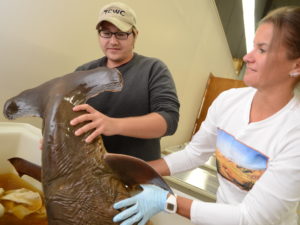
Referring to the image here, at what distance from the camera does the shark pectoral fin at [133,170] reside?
85 cm

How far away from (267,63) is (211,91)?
161 inches

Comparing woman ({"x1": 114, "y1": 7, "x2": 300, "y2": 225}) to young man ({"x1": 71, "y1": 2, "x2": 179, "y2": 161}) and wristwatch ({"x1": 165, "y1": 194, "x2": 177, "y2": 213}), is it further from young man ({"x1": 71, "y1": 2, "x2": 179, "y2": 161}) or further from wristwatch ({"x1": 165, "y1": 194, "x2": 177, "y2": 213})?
young man ({"x1": 71, "y1": 2, "x2": 179, "y2": 161})

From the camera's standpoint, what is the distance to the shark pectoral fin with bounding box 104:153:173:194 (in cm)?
85

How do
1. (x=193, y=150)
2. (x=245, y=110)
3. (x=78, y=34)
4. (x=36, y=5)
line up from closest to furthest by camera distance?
(x=245, y=110) → (x=193, y=150) → (x=36, y=5) → (x=78, y=34)

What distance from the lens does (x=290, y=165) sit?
809mm

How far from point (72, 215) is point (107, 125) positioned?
1.14 ft

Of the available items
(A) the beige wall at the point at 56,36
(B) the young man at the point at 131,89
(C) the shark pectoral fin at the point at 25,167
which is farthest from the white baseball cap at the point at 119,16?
(C) the shark pectoral fin at the point at 25,167

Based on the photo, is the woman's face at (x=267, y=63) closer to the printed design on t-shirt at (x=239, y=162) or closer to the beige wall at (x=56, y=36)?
the printed design on t-shirt at (x=239, y=162)

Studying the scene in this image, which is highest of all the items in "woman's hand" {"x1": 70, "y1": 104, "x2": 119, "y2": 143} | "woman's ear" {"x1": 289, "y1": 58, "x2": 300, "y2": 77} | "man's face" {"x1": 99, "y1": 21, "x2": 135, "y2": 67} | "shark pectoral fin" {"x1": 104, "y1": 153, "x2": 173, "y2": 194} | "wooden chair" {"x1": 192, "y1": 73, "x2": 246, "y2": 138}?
"man's face" {"x1": 99, "y1": 21, "x2": 135, "y2": 67}

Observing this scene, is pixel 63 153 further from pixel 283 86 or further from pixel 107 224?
pixel 283 86

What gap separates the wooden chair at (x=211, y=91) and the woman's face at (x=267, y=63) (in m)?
3.82

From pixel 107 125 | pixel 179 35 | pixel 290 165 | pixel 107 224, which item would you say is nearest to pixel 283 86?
pixel 290 165

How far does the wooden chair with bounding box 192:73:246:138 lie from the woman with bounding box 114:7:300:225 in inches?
145

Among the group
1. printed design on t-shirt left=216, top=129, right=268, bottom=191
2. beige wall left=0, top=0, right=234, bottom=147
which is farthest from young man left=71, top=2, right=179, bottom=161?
beige wall left=0, top=0, right=234, bottom=147
